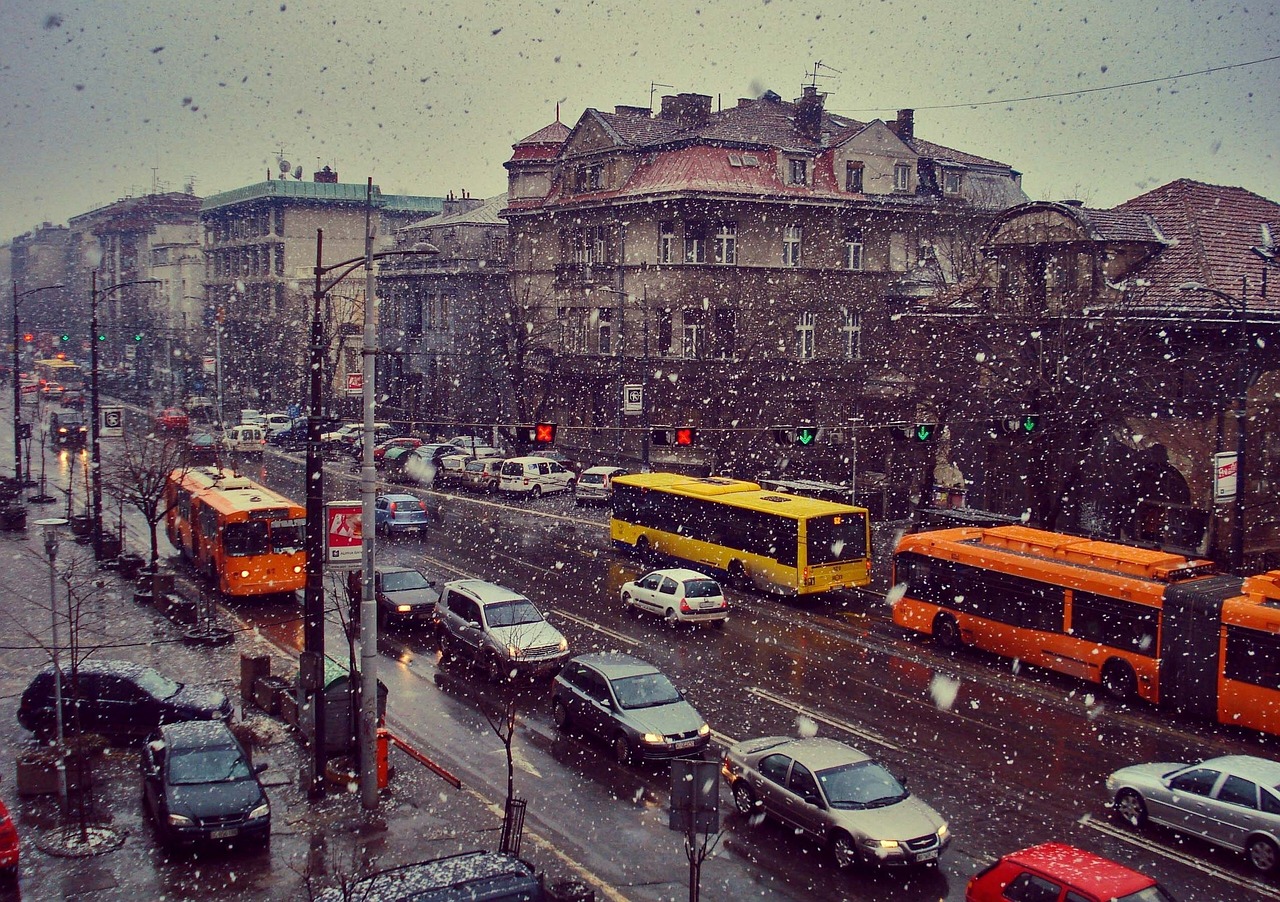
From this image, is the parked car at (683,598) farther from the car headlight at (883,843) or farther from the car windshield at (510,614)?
the car headlight at (883,843)

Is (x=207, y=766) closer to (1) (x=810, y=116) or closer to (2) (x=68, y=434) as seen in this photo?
(1) (x=810, y=116)

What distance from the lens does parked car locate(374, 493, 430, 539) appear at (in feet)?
119

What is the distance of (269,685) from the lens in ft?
67.3

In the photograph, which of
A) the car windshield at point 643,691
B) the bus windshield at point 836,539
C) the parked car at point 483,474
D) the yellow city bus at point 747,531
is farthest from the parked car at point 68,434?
the car windshield at point 643,691

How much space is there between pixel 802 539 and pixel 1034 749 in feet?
32.3

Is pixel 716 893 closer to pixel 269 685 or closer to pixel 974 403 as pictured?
pixel 269 685

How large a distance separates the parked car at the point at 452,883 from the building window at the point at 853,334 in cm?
4204

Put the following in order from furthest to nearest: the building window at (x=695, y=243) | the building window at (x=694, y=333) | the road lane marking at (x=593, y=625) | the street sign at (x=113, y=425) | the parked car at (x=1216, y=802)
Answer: the building window at (x=695, y=243) → the building window at (x=694, y=333) → the street sign at (x=113, y=425) → the road lane marking at (x=593, y=625) → the parked car at (x=1216, y=802)

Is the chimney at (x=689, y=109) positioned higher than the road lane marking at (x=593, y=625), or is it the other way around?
the chimney at (x=689, y=109)

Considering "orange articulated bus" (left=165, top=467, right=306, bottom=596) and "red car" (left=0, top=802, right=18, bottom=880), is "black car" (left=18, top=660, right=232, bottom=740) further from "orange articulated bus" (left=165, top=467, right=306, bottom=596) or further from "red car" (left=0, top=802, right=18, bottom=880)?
"orange articulated bus" (left=165, top=467, right=306, bottom=596)

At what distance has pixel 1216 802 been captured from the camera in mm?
14281

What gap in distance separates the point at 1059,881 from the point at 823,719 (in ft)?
26.6

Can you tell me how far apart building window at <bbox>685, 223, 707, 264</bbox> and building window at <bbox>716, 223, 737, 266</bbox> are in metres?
0.62

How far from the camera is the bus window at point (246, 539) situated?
27422 millimetres
